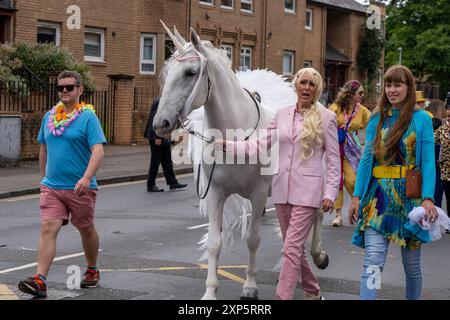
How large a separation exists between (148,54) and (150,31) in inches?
43.3

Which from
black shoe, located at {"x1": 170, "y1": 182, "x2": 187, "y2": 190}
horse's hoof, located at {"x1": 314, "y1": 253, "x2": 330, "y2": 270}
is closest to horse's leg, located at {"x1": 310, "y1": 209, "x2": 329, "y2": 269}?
horse's hoof, located at {"x1": 314, "y1": 253, "x2": 330, "y2": 270}

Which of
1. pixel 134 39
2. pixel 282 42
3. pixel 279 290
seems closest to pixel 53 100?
pixel 134 39

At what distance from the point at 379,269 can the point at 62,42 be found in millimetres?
24064

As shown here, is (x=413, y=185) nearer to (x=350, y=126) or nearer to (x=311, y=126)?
(x=311, y=126)

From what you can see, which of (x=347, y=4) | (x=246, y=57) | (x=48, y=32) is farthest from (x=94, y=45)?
(x=347, y=4)

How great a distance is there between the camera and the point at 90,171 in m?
7.19

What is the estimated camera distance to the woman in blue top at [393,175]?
6012mm

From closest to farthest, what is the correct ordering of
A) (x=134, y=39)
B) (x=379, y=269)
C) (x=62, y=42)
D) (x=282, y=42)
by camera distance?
(x=379, y=269)
(x=62, y=42)
(x=134, y=39)
(x=282, y=42)

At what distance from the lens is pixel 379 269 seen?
5918 millimetres

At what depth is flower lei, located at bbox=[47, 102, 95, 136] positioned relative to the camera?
24.1 ft

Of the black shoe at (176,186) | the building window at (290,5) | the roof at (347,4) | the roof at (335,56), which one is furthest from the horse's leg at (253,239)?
the roof at (335,56)

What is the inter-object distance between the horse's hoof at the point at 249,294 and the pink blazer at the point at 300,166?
1.08m

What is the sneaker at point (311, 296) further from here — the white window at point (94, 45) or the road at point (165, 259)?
the white window at point (94, 45)
